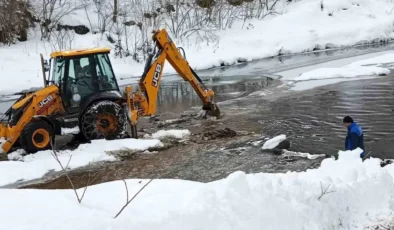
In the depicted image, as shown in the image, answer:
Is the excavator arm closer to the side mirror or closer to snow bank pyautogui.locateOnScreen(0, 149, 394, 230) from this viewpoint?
the side mirror

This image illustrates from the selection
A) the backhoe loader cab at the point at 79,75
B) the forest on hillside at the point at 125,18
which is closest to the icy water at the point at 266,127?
the backhoe loader cab at the point at 79,75

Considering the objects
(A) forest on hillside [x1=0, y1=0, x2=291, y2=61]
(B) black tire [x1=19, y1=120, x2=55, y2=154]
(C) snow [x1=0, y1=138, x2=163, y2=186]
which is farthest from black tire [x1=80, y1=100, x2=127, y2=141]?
(A) forest on hillside [x1=0, y1=0, x2=291, y2=61]

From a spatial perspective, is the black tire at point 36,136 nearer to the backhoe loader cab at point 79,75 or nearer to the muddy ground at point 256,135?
the backhoe loader cab at point 79,75

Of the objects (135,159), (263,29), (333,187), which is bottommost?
(135,159)

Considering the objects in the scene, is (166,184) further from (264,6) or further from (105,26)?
(264,6)

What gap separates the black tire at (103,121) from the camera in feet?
32.0

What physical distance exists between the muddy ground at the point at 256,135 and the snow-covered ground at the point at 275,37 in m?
11.0

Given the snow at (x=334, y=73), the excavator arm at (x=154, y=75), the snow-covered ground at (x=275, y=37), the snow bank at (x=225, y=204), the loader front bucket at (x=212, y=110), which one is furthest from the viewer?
the snow-covered ground at (x=275, y=37)

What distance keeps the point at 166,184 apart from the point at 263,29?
2849 cm

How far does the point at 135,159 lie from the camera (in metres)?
9.26

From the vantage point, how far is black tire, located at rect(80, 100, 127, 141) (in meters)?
9.74

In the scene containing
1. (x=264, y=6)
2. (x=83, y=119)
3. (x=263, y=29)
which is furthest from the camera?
(x=264, y=6)

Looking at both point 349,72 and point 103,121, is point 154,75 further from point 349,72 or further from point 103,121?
point 349,72

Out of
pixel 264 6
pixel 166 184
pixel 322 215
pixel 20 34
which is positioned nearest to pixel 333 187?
pixel 322 215
